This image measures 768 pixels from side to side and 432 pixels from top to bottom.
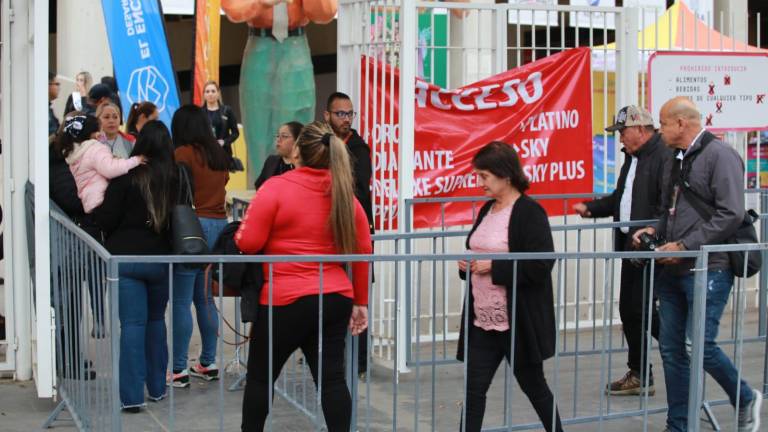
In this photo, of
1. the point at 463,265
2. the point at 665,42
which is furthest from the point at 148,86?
the point at 463,265

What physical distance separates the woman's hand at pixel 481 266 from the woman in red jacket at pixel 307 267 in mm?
497

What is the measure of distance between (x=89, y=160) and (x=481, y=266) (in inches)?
100

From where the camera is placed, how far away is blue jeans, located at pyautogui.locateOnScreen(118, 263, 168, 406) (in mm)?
6836

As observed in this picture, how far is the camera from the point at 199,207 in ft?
25.8

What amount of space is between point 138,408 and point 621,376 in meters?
3.16

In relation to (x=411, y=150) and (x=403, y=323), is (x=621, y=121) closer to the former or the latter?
(x=411, y=150)

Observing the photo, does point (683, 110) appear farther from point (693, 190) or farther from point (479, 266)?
point (479, 266)

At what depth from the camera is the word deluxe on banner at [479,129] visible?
8398mm

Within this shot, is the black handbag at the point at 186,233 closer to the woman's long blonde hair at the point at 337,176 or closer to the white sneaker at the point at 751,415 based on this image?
the woman's long blonde hair at the point at 337,176

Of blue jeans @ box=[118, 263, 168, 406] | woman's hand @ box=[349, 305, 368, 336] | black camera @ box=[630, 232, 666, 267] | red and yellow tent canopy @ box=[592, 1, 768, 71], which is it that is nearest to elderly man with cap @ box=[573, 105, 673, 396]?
black camera @ box=[630, 232, 666, 267]

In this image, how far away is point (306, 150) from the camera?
5527mm

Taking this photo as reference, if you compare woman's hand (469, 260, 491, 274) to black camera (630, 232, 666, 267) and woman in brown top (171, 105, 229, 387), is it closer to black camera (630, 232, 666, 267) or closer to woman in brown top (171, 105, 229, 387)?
black camera (630, 232, 666, 267)

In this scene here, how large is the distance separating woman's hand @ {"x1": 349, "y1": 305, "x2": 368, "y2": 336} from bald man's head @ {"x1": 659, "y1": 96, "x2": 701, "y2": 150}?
1.90 meters

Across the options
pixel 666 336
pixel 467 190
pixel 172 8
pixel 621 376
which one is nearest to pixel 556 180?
pixel 467 190
